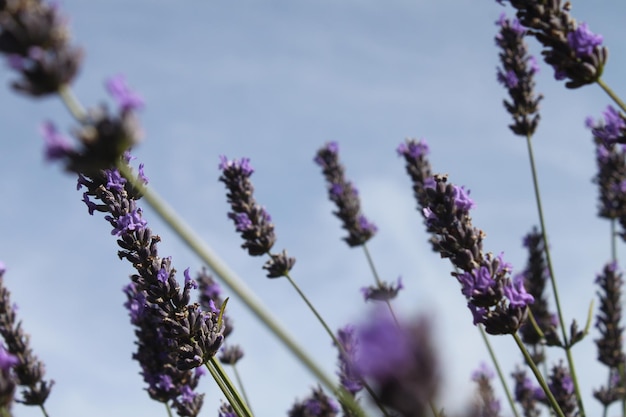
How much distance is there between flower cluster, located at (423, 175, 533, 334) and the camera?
3674 millimetres

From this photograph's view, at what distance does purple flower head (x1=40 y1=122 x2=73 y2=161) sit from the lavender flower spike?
267 inches

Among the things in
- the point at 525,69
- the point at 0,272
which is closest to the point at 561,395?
the point at 525,69

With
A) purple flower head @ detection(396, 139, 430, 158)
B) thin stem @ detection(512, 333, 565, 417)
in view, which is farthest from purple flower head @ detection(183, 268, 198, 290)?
purple flower head @ detection(396, 139, 430, 158)

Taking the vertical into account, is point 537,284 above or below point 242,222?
below

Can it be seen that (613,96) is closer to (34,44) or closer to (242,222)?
(34,44)

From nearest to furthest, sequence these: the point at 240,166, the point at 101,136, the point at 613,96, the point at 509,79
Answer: the point at 101,136
the point at 613,96
the point at 240,166
the point at 509,79

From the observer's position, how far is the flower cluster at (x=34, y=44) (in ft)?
6.94

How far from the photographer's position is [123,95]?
2.23 m

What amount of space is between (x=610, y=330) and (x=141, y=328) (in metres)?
6.07

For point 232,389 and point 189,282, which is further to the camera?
point 189,282

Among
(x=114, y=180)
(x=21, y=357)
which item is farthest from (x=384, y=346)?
(x=21, y=357)

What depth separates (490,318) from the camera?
3.74 m

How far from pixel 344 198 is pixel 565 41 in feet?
18.5

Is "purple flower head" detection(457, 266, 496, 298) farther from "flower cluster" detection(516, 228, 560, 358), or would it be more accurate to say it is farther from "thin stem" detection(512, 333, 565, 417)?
"flower cluster" detection(516, 228, 560, 358)
